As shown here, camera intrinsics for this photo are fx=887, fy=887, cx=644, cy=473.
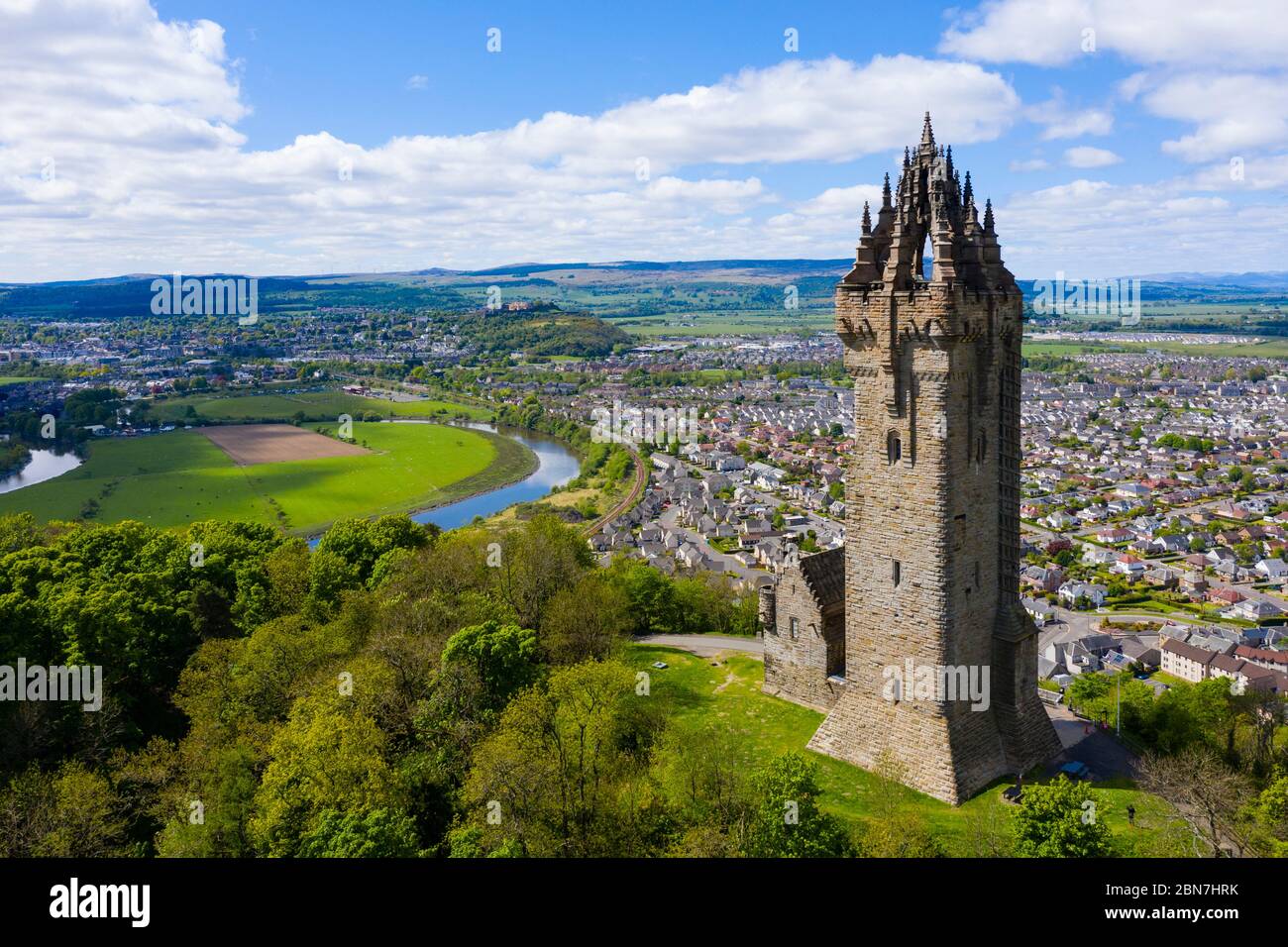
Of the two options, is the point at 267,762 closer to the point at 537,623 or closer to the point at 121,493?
the point at 537,623

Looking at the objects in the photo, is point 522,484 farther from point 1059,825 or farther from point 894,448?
point 1059,825

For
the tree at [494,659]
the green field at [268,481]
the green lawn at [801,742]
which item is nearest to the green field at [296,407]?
the green field at [268,481]

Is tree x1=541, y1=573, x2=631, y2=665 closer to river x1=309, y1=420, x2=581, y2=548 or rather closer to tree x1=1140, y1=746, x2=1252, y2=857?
tree x1=1140, y1=746, x2=1252, y2=857

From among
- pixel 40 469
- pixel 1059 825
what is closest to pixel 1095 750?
pixel 1059 825

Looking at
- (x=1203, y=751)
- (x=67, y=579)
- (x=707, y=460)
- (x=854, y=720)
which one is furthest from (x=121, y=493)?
(x=1203, y=751)

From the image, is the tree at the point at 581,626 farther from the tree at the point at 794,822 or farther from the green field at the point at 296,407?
the green field at the point at 296,407

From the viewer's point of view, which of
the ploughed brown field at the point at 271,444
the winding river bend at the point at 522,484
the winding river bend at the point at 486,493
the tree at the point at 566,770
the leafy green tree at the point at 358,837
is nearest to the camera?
the leafy green tree at the point at 358,837

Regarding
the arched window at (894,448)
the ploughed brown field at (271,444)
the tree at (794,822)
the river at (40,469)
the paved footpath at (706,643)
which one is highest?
the arched window at (894,448)
